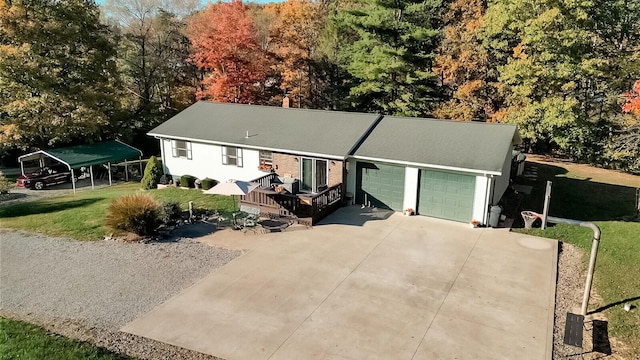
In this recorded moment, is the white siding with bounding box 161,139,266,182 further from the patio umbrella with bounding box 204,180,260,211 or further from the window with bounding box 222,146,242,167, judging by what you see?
the patio umbrella with bounding box 204,180,260,211

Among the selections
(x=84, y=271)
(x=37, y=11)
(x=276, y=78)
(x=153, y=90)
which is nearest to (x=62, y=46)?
(x=37, y=11)

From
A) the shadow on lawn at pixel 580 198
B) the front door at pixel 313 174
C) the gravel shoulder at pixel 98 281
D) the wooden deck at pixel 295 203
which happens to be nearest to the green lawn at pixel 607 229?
the shadow on lawn at pixel 580 198

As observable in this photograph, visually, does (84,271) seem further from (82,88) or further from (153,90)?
(153,90)

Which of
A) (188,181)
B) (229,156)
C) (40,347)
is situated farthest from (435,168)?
(40,347)

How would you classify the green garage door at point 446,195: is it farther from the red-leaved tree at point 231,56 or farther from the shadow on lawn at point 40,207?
the red-leaved tree at point 231,56

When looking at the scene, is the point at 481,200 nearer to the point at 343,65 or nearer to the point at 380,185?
the point at 380,185

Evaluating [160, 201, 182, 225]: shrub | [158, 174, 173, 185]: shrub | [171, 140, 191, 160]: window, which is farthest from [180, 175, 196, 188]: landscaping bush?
[160, 201, 182, 225]: shrub
